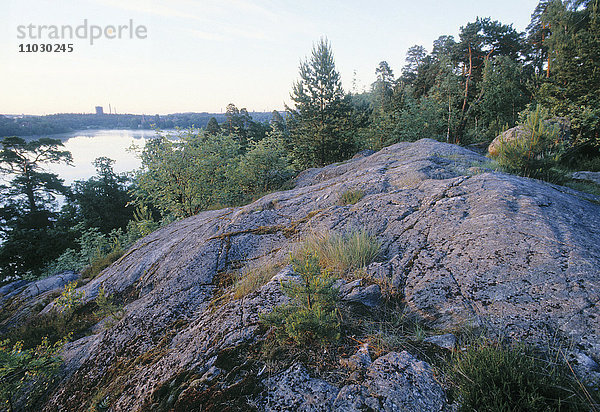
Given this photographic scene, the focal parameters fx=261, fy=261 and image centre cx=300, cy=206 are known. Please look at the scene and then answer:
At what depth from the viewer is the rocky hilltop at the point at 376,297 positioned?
1.64 m

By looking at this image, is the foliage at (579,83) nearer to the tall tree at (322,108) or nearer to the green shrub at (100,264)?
the tall tree at (322,108)

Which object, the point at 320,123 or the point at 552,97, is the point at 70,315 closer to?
the point at 320,123

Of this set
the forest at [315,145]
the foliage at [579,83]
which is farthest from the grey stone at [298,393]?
the foliage at [579,83]

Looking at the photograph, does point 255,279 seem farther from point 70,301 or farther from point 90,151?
point 90,151

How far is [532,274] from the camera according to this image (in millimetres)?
2057

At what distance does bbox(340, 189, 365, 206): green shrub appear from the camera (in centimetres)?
426

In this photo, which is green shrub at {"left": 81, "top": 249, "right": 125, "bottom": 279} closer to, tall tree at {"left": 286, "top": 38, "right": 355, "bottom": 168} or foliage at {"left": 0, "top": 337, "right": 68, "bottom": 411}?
foliage at {"left": 0, "top": 337, "right": 68, "bottom": 411}

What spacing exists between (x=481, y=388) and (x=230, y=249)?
3119 mm

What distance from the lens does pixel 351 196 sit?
436cm

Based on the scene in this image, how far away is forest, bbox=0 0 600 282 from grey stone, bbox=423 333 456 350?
429 cm

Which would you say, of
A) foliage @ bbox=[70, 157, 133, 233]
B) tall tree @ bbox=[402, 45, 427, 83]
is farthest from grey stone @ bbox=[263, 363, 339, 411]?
tall tree @ bbox=[402, 45, 427, 83]

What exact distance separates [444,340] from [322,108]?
18870 mm

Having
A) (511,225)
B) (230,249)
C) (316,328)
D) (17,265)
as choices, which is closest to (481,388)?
(316,328)

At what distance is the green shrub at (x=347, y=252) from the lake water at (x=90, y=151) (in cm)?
3307
